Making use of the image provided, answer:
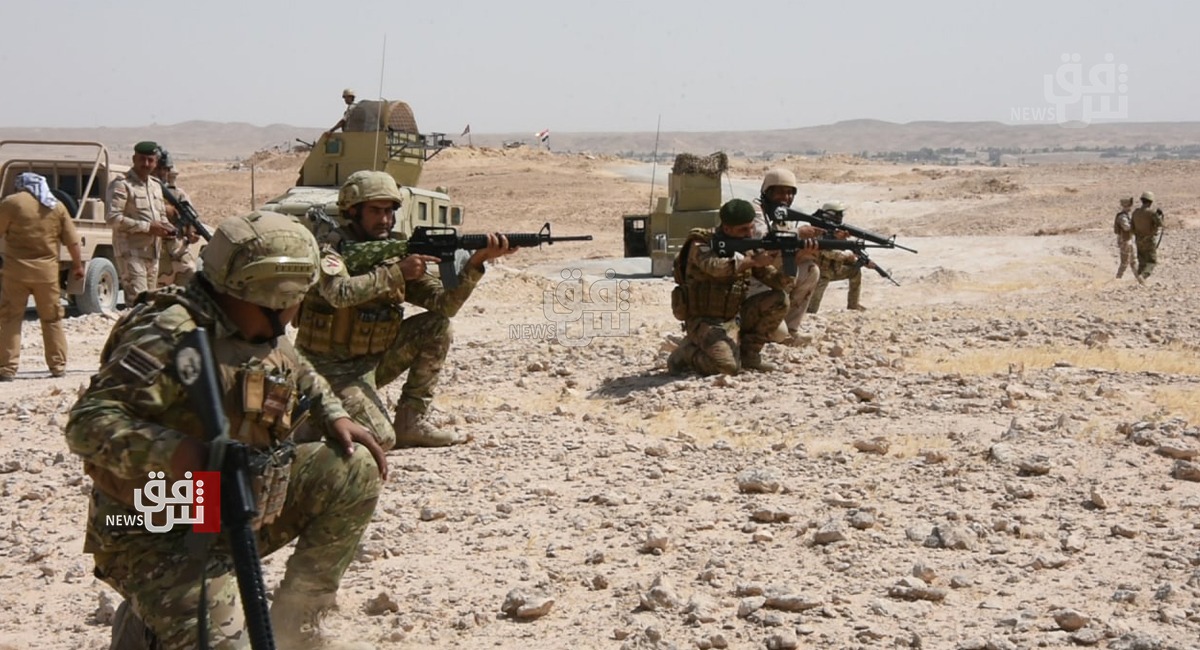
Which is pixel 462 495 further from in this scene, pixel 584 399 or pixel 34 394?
pixel 34 394

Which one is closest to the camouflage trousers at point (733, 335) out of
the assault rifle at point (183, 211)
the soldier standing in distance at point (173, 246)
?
the assault rifle at point (183, 211)

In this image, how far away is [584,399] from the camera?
834 centimetres

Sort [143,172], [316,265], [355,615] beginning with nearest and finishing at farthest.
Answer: [316,265], [355,615], [143,172]

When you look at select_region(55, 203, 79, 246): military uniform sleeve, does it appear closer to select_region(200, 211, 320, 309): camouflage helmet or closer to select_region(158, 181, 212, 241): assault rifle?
select_region(158, 181, 212, 241): assault rifle

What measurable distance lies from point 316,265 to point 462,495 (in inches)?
97.5

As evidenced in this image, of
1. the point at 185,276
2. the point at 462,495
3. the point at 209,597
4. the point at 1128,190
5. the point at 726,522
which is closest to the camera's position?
the point at 209,597

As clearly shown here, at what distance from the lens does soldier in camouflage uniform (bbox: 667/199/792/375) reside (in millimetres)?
8562

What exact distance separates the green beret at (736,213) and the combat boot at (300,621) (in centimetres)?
505

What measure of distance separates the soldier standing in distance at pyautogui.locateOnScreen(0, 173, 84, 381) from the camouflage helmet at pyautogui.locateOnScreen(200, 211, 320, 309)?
250 inches

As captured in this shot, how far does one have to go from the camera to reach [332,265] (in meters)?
6.02

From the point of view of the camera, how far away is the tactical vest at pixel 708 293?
8742 millimetres

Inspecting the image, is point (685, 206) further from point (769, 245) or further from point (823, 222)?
point (769, 245)

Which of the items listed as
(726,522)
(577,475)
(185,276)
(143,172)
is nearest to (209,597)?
(726,522)

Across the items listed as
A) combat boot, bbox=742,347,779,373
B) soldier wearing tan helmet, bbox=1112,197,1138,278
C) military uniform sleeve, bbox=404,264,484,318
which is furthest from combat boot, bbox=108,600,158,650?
soldier wearing tan helmet, bbox=1112,197,1138,278
